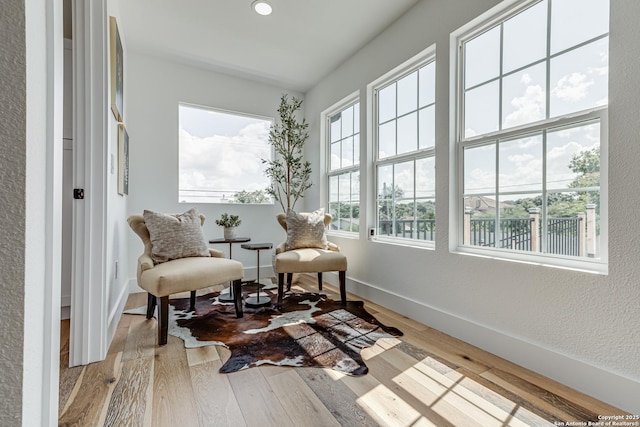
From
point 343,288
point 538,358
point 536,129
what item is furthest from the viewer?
point 343,288

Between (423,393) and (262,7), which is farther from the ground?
(262,7)

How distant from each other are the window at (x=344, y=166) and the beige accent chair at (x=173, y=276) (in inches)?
61.8

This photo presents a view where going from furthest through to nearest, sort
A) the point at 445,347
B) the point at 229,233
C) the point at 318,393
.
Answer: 1. the point at 229,233
2. the point at 445,347
3. the point at 318,393

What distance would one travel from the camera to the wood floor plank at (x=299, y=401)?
4.20 feet

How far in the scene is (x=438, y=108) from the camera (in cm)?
228

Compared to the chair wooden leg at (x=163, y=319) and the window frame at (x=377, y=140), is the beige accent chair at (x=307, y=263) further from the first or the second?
the chair wooden leg at (x=163, y=319)

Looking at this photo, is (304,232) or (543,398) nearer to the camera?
(543,398)

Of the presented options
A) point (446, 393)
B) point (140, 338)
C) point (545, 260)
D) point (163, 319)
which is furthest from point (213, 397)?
point (545, 260)

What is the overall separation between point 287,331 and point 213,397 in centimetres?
81

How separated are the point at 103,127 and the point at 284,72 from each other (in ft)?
7.95

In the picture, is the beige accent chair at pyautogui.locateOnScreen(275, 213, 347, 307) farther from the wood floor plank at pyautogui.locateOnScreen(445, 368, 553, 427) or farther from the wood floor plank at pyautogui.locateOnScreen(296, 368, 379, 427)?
the wood floor plank at pyautogui.locateOnScreen(445, 368, 553, 427)

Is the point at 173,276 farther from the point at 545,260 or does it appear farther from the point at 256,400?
the point at 545,260

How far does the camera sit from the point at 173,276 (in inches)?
78.5

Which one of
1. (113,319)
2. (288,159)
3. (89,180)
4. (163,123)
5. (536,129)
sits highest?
(163,123)
